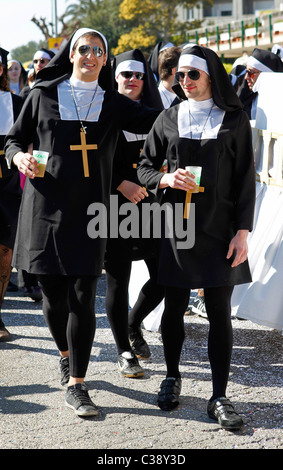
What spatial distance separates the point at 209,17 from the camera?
8825 cm

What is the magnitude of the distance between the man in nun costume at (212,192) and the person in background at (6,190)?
6.78 feet

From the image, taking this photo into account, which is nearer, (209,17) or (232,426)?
(232,426)

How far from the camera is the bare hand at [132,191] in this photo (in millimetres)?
4512

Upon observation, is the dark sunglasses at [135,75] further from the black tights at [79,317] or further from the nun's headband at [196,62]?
the black tights at [79,317]

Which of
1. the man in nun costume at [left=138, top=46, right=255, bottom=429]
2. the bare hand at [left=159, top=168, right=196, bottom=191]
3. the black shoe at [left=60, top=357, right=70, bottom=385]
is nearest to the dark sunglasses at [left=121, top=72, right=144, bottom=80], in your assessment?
the man in nun costume at [left=138, top=46, right=255, bottom=429]

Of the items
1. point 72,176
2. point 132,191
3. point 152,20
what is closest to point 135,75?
point 132,191

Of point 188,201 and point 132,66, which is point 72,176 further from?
point 132,66

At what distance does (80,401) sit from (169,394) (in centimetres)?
53

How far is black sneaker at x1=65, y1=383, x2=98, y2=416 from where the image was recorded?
401cm

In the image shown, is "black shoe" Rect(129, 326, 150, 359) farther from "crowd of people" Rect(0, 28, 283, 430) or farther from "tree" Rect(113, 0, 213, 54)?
"tree" Rect(113, 0, 213, 54)

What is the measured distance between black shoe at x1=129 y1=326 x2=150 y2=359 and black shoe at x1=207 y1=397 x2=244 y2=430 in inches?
47.0

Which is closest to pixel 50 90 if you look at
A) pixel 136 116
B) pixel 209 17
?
pixel 136 116
